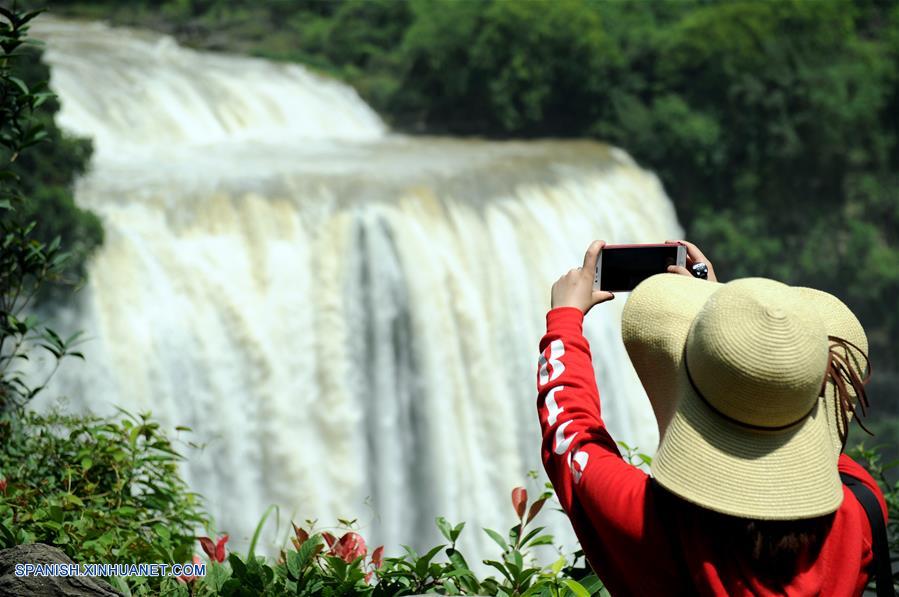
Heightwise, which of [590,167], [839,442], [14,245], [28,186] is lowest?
[590,167]

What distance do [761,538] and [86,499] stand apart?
2.29 metres

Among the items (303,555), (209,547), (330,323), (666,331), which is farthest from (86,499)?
(330,323)

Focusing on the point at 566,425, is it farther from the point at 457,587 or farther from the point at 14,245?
the point at 14,245

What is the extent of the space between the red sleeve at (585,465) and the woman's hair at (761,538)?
0.06 metres

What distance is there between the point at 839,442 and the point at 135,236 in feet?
30.0

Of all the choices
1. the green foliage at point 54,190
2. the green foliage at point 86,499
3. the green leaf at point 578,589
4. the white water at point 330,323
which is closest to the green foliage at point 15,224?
the green foliage at point 86,499

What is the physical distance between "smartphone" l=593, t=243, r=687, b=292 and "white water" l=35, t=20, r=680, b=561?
6.49 metres

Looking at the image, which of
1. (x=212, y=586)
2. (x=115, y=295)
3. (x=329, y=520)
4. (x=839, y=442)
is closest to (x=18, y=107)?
(x=212, y=586)

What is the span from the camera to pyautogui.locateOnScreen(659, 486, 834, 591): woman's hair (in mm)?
1537

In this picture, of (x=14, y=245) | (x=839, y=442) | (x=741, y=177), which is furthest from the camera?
(x=741, y=177)

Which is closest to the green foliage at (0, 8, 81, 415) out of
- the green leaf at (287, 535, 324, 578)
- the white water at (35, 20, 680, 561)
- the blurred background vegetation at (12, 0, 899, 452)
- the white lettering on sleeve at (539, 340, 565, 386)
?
the green leaf at (287, 535, 324, 578)

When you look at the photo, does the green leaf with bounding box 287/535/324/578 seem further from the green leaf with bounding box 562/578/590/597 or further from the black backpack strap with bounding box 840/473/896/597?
the black backpack strap with bounding box 840/473/896/597

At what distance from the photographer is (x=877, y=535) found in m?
1.67

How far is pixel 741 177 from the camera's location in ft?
73.1
